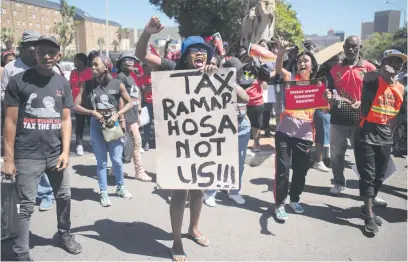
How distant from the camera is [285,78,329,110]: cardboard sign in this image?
3.90m

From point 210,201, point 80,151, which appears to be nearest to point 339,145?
point 210,201

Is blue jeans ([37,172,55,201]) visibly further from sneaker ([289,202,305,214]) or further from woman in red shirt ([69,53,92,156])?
sneaker ([289,202,305,214])

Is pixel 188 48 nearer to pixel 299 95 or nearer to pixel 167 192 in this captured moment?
pixel 299 95

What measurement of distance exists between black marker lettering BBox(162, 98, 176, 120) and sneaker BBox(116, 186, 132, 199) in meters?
2.08

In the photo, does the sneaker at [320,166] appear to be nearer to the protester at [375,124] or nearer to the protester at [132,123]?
the protester at [375,124]

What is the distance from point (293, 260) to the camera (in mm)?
3271

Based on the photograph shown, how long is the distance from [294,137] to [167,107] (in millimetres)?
1662

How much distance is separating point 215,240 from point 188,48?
189 centimetres

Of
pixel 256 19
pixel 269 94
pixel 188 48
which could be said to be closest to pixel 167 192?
pixel 188 48

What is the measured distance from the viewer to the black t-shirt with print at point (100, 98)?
4.34 m

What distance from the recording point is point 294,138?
3957 millimetres

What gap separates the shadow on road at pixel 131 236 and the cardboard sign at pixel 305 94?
194cm

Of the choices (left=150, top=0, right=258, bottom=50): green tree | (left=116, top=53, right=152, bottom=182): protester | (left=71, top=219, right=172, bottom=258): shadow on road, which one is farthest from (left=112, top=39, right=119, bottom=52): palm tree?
(left=71, top=219, right=172, bottom=258): shadow on road

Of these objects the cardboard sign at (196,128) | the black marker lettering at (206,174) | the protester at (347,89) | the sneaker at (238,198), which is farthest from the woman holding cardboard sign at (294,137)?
the black marker lettering at (206,174)
